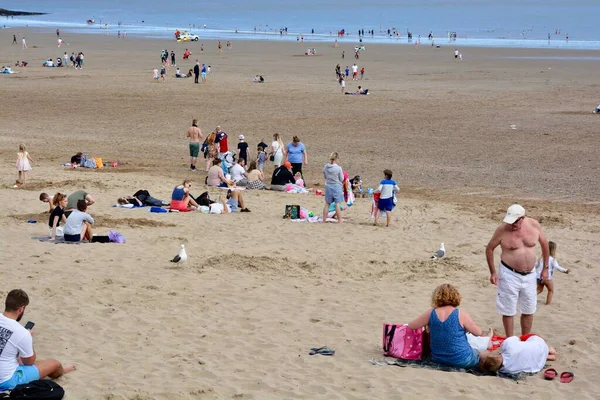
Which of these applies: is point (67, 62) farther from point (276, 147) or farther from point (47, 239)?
point (47, 239)

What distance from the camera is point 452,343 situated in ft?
31.0

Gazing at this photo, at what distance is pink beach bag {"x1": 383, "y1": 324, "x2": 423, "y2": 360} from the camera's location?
9742mm

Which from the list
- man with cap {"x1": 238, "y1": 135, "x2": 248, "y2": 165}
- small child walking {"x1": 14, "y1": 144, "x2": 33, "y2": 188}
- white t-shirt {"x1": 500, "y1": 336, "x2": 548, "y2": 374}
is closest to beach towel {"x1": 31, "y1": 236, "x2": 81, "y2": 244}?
small child walking {"x1": 14, "y1": 144, "x2": 33, "y2": 188}

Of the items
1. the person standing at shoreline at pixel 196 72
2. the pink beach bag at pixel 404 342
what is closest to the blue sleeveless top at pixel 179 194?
the pink beach bag at pixel 404 342

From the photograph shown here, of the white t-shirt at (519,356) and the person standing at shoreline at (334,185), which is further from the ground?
the person standing at shoreline at (334,185)

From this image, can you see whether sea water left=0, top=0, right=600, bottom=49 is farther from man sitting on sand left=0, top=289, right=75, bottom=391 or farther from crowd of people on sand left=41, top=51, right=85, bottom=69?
man sitting on sand left=0, top=289, right=75, bottom=391

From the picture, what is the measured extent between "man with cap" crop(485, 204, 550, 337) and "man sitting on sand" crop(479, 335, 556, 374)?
0.70 meters

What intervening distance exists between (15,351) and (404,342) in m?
3.80

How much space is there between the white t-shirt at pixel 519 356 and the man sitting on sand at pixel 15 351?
438 centimetres

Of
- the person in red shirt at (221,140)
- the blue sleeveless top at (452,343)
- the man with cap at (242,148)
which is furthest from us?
the person in red shirt at (221,140)

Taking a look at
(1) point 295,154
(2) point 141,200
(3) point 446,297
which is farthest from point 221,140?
(3) point 446,297

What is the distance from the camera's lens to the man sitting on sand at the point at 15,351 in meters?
8.43

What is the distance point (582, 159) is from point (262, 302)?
15536 millimetres

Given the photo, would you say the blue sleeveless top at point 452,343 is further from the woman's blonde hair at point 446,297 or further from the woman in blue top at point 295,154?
the woman in blue top at point 295,154
